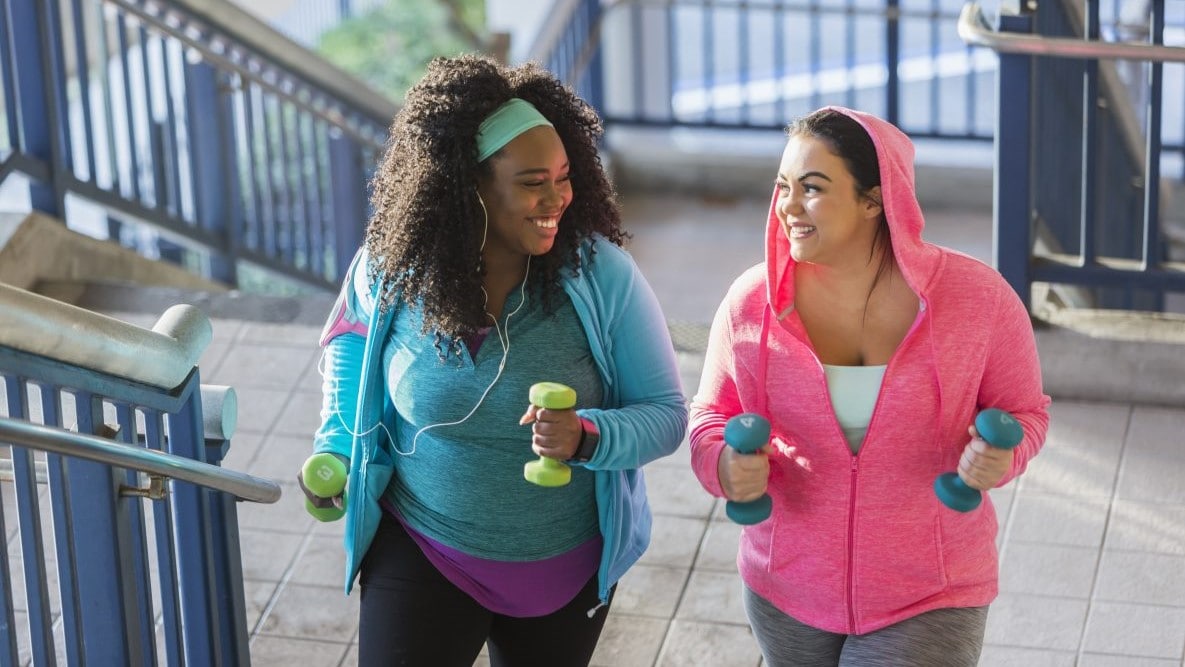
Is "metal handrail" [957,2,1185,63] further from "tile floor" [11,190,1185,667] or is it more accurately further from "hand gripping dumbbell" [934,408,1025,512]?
"hand gripping dumbbell" [934,408,1025,512]

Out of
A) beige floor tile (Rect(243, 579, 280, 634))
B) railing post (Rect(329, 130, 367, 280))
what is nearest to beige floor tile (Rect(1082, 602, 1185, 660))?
beige floor tile (Rect(243, 579, 280, 634))

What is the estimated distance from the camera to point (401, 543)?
3.04 metres

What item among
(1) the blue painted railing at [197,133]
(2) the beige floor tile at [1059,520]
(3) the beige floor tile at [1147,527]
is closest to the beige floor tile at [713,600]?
(2) the beige floor tile at [1059,520]

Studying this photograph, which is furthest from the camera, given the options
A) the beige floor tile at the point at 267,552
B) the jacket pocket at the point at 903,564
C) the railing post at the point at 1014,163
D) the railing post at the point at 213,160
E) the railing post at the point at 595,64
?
the railing post at the point at 595,64

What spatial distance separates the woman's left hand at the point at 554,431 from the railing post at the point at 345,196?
4.98 m

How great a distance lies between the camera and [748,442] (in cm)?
266

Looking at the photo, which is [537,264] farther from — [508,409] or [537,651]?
[537,651]

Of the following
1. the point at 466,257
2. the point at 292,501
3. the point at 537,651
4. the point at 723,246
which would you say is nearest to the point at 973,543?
the point at 537,651

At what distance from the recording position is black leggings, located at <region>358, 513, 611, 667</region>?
2.96 meters

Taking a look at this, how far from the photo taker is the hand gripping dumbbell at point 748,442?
8.75ft

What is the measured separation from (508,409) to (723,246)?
586 cm

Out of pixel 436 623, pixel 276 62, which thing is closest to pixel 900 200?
pixel 436 623

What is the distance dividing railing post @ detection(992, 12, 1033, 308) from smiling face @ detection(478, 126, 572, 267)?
216cm

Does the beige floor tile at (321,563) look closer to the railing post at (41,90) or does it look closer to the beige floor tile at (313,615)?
the beige floor tile at (313,615)
